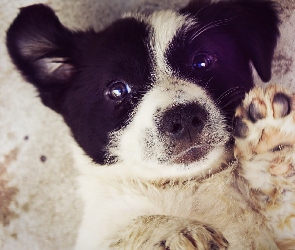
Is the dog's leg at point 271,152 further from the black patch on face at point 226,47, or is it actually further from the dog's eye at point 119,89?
the dog's eye at point 119,89

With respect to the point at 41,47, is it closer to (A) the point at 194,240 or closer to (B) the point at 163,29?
(B) the point at 163,29

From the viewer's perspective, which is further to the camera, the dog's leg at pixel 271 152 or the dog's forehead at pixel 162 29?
the dog's forehead at pixel 162 29

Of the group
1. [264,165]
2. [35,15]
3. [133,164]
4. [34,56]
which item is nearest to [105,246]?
[133,164]

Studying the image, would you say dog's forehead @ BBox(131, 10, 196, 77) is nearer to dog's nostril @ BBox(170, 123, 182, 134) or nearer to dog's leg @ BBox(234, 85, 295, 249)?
dog's nostril @ BBox(170, 123, 182, 134)

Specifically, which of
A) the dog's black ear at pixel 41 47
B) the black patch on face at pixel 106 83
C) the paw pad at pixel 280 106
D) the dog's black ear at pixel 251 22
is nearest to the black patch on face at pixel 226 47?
the dog's black ear at pixel 251 22

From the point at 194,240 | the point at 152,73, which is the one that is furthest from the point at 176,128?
the point at 194,240

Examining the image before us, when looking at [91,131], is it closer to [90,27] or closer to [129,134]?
[129,134]
